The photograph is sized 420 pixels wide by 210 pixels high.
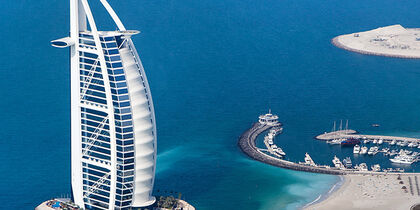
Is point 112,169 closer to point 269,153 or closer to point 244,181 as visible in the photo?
point 244,181

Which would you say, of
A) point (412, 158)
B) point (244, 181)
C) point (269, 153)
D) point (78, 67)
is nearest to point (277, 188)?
point (244, 181)

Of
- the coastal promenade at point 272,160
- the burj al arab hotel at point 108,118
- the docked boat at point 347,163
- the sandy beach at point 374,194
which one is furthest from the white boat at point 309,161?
the burj al arab hotel at point 108,118

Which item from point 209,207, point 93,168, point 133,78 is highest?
point 133,78

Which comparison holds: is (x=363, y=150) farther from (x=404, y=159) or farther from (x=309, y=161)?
(x=309, y=161)

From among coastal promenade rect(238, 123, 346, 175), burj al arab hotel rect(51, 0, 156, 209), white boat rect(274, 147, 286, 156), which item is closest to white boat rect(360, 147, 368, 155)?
coastal promenade rect(238, 123, 346, 175)

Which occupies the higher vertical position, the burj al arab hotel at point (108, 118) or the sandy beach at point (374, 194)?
the burj al arab hotel at point (108, 118)

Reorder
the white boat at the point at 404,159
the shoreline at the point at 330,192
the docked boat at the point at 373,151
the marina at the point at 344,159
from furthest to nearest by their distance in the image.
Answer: the docked boat at the point at 373,151 → the white boat at the point at 404,159 → the marina at the point at 344,159 → the shoreline at the point at 330,192

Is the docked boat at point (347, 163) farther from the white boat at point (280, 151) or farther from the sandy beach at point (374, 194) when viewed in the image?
the white boat at point (280, 151)
